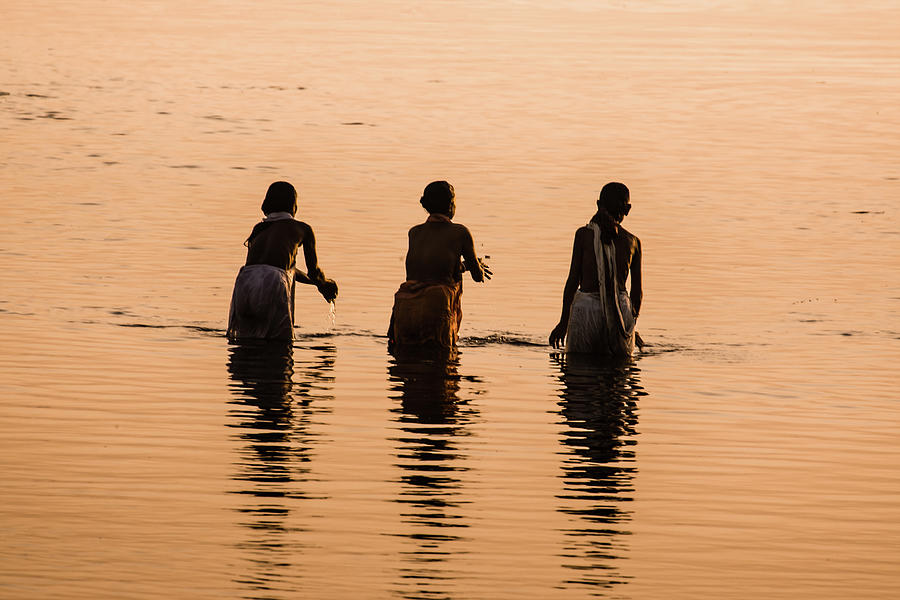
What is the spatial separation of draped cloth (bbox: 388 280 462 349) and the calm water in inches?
10.9

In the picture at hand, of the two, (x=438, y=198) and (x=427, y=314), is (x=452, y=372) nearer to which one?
(x=427, y=314)

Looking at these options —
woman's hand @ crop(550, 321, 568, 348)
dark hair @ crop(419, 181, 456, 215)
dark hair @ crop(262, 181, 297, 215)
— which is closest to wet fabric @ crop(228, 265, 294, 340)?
dark hair @ crop(262, 181, 297, 215)

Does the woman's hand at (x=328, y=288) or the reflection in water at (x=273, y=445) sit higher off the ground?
the woman's hand at (x=328, y=288)

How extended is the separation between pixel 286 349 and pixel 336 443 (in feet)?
13.0

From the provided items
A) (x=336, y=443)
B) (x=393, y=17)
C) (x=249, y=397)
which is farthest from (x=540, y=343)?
(x=393, y=17)

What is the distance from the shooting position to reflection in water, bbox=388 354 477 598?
8.22m

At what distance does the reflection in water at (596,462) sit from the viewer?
8528mm

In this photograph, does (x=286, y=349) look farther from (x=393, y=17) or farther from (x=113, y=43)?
(x=393, y=17)

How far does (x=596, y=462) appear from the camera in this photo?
10.7m

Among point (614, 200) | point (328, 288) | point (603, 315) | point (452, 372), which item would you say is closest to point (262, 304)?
point (328, 288)

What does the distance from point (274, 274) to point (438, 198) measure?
4.56 feet

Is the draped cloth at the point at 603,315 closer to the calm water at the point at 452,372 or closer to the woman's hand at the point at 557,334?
the woman's hand at the point at 557,334

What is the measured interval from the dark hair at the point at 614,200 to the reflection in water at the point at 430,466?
1651 mm

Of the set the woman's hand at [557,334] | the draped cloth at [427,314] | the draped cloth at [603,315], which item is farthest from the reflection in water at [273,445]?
the draped cloth at [603,315]
